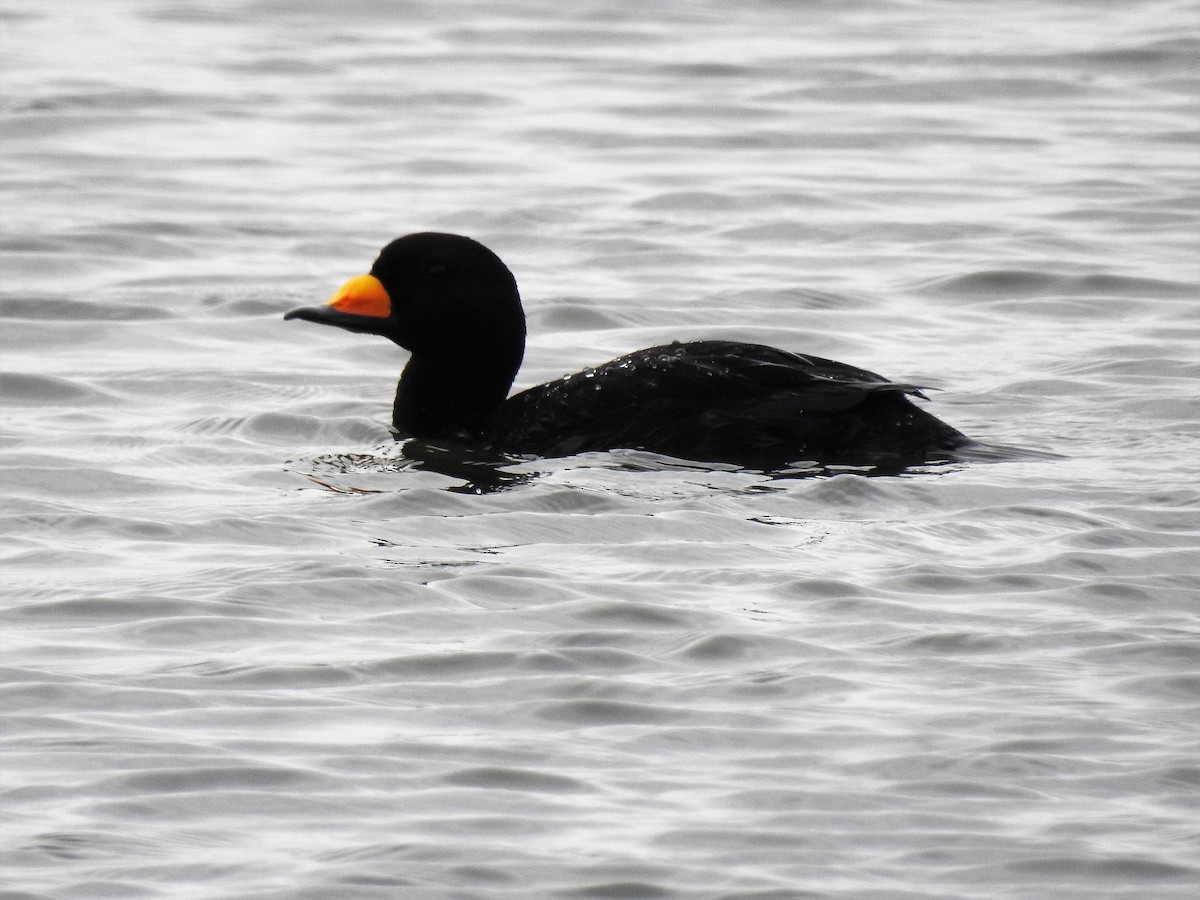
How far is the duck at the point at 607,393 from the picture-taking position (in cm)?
762

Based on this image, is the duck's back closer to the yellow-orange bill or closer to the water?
the water

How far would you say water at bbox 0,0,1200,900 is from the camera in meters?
4.69

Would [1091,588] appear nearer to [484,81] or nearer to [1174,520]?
[1174,520]

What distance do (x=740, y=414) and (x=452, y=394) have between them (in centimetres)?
119

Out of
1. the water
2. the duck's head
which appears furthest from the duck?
the water

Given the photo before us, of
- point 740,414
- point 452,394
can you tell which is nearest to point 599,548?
point 740,414

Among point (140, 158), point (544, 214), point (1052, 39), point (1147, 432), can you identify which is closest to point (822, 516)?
point (1147, 432)

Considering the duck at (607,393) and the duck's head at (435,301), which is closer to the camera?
the duck at (607,393)

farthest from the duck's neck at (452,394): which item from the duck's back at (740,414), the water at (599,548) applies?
the duck's back at (740,414)

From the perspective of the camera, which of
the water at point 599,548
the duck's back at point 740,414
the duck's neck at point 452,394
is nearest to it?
the water at point 599,548

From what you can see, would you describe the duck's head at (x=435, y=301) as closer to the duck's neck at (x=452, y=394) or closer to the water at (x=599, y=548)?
the duck's neck at (x=452, y=394)

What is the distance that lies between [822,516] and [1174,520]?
1073 millimetres

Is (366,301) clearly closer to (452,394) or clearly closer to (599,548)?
(452,394)

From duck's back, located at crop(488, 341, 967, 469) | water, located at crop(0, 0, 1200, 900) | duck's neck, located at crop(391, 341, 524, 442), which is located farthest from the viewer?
duck's neck, located at crop(391, 341, 524, 442)
